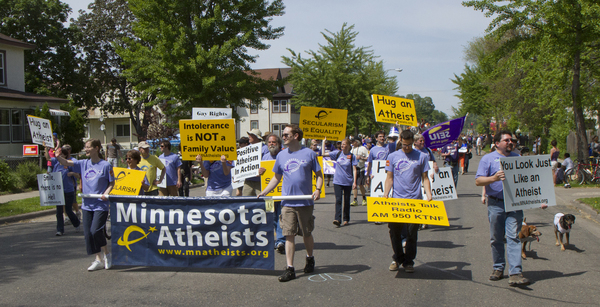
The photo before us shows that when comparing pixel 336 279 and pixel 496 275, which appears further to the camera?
pixel 336 279

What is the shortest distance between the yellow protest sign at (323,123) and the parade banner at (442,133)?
7.31 feet

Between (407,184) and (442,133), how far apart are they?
18.5 ft

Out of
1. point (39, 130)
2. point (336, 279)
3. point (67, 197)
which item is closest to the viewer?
point (336, 279)

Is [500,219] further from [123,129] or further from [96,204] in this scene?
[123,129]

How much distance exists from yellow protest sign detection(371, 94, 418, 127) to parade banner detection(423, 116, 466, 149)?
498mm

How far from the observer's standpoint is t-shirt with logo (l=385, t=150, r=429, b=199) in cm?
659

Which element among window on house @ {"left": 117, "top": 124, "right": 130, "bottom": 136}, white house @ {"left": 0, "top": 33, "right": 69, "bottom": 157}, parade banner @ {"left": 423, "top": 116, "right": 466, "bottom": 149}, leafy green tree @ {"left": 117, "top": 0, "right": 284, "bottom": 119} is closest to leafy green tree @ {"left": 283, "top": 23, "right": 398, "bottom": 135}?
leafy green tree @ {"left": 117, "top": 0, "right": 284, "bottom": 119}

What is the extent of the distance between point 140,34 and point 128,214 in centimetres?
2031

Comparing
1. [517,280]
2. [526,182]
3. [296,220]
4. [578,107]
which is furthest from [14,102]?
[517,280]

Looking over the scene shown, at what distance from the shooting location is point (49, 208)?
13.3 meters

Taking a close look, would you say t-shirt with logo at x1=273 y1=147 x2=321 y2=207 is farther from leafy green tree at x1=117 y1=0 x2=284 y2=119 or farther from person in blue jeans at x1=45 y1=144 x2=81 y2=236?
leafy green tree at x1=117 y1=0 x2=284 y2=119

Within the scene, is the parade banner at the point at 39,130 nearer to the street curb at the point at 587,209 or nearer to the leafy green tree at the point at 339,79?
the street curb at the point at 587,209

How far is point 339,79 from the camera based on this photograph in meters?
33.8

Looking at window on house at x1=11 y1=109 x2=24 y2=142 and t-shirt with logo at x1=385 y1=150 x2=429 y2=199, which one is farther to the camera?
window on house at x1=11 y1=109 x2=24 y2=142
